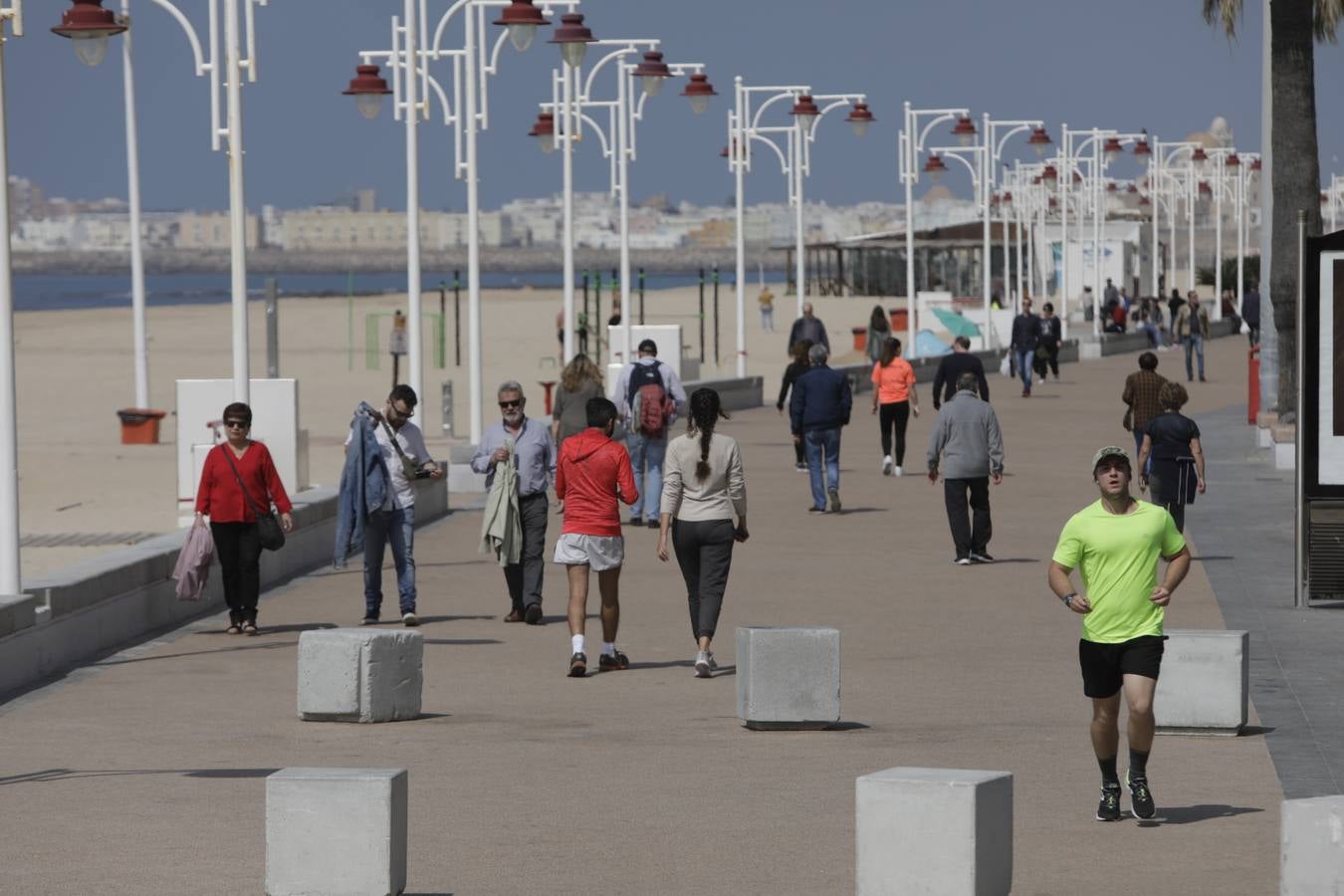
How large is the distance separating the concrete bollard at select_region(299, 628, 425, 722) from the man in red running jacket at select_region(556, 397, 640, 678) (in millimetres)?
1578

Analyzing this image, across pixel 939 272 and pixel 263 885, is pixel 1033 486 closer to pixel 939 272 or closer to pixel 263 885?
pixel 263 885

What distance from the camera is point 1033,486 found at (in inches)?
979

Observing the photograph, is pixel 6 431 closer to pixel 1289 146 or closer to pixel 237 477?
pixel 237 477

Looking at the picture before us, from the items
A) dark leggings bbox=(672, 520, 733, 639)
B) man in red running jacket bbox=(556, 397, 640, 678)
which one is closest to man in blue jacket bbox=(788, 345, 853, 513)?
man in red running jacket bbox=(556, 397, 640, 678)

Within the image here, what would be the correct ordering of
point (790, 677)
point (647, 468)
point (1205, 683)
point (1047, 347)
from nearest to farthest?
point (1205, 683)
point (790, 677)
point (647, 468)
point (1047, 347)

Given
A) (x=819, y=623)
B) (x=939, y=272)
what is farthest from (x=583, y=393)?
(x=939, y=272)

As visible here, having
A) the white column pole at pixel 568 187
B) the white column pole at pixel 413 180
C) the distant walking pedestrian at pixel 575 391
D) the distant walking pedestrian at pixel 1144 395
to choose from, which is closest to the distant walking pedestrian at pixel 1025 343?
the white column pole at pixel 568 187

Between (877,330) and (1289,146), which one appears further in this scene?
(877,330)

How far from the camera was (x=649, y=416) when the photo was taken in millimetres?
20219

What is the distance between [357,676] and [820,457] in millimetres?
10894

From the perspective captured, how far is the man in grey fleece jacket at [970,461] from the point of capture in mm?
18484

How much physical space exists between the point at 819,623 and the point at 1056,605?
188 cm

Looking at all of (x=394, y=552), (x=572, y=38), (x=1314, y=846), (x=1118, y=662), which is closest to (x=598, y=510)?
(x=394, y=552)

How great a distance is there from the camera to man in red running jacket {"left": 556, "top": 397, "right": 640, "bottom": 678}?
44.3 ft
